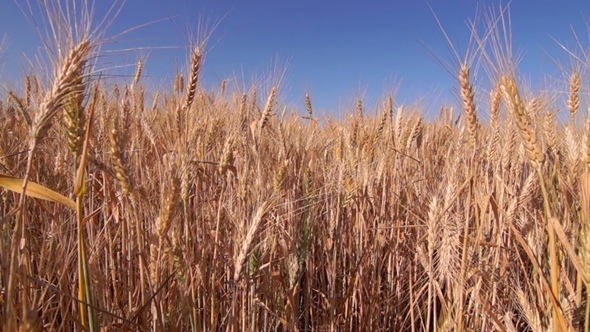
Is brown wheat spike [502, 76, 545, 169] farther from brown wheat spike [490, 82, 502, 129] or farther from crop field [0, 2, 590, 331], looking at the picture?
brown wheat spike [490, 82, 502, 129]

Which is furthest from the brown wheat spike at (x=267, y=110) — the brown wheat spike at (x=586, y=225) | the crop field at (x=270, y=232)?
the brown wheat spike at (x=586, y=225)

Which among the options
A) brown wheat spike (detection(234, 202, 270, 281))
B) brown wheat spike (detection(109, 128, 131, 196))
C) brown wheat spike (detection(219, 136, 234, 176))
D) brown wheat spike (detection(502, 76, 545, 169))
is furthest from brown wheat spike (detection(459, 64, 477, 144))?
brown wheat spike (detection(109, 128, 131, 196))

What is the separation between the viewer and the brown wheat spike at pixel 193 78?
1666 mm

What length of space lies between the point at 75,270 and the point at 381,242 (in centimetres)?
123

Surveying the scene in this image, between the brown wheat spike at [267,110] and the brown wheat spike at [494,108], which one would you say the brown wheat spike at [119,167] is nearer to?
the brown wheat spike at [267,110]

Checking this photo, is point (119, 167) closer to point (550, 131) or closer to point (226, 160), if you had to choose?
point (226, 160)

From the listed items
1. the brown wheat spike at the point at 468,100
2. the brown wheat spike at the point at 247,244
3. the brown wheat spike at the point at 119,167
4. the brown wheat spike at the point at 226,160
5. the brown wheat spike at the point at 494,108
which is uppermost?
the brown wheat spike at the point at 494,108

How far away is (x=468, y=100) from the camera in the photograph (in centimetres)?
129

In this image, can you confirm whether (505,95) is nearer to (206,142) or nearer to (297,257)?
(297,257)

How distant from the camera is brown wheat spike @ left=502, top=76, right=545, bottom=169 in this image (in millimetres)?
944

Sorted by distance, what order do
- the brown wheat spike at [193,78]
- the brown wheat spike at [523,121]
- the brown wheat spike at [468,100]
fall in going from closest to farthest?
the brown wheat spike at [523,121], the brown wheat spike at [468,100], the brown wheat spike at [193,78]

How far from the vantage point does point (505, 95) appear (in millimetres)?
1069

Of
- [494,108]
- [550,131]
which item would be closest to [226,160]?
[494,108]

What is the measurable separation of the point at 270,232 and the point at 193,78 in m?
0.82
